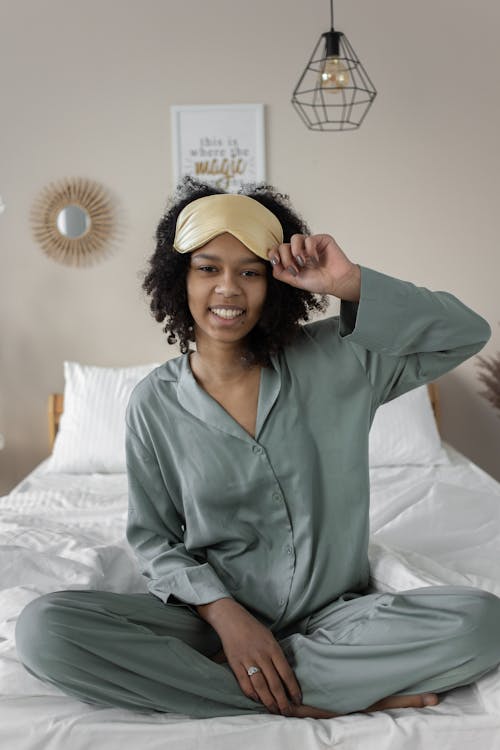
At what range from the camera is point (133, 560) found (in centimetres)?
188

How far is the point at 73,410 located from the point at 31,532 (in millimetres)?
1224

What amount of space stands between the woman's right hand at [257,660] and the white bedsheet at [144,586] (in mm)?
40

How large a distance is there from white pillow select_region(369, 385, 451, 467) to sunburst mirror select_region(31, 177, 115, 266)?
1307 millimetres

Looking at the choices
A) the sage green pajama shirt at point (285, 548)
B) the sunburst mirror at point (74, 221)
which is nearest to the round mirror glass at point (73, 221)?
the sunburst mirror at point (74, 221)

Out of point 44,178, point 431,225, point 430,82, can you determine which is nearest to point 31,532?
point 44,178

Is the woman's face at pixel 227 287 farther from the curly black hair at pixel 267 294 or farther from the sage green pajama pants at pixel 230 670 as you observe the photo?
the sage green pajama pants at pixel 230 670

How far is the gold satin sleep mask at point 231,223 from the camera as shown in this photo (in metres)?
1.55

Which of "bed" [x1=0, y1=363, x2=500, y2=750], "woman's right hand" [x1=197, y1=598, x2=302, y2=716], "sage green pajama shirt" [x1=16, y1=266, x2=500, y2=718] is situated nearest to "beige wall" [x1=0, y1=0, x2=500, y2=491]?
"bed" [x1=0, y1=363, x2=500, y2=750]

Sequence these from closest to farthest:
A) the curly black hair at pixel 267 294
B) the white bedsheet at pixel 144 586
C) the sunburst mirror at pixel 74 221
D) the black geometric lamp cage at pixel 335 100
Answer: the white bedsheet at pixel 144 586 → the curly black hair at pixel 267 294 → the black geometric lamp cage at pixel 335 100 → the sunburst mirror at pixel 74 221

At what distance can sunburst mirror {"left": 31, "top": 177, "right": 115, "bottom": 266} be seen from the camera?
11.2 feet

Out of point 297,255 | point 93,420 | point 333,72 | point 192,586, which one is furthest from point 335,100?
point 192,586

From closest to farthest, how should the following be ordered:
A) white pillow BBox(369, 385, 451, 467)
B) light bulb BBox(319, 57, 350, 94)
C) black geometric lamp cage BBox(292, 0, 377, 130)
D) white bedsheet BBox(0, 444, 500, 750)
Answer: white bedsheet BBox(0, 444, 500, 750)
light bulb BBox(319, 57, 350, 94)
white pillow BBox(369, 385, 451, 467)
black geometric lamp cage BBox(292, 0, 377, 130)

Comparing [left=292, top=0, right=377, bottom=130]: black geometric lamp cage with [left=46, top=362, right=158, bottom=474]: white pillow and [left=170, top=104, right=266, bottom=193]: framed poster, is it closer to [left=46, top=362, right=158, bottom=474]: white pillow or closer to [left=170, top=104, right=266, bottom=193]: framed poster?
[left=170, top=104, right=266, bottom=193]: framed poster

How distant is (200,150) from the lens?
3381 millimetres
